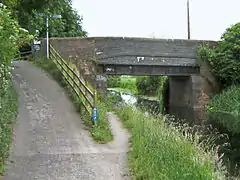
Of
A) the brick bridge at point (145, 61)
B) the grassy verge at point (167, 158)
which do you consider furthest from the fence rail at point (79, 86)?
the brick bridge at point (145, 61)

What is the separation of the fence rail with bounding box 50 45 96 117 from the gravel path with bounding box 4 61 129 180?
0.45 metres

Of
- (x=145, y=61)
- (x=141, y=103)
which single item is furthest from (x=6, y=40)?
(x=141, y=103)

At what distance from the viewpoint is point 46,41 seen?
21453mm

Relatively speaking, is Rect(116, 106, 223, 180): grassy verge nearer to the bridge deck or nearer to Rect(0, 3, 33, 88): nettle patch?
Rect(0, 3, 33, 88): nettle patch

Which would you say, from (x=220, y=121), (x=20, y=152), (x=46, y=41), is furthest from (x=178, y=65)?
(x=20, y=152)

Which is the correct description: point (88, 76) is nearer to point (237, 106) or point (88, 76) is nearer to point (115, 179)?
point (237, 106)

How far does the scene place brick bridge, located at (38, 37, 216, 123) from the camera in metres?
21.6

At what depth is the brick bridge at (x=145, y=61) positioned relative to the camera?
21609 mm

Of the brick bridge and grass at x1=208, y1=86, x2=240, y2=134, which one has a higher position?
the brick bridge

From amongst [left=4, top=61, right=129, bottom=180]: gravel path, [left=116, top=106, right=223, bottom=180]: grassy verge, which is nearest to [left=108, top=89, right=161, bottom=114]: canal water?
[left=4, top=61, right=129, bottom=180]: gravel path

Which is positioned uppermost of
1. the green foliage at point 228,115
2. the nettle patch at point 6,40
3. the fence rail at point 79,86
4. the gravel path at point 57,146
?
the nettle patch at point 6,40

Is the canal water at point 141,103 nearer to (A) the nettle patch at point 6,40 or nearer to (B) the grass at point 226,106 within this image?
(B) the grass at point 226,106

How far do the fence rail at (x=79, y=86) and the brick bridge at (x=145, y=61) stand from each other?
122 inches

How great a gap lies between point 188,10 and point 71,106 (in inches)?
1185
